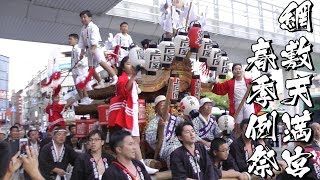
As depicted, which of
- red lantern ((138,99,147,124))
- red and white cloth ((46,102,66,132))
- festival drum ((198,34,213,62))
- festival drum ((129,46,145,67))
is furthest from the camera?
red and white cloth ((46,102,66,132))

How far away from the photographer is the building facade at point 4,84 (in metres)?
29.1

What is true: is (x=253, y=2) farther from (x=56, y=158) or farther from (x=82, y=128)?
(x=56, y=158)

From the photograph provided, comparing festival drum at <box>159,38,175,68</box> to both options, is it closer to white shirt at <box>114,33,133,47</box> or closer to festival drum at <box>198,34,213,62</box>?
festival drum at <box>198,34,213,62</box>

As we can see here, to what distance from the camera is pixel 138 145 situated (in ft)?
16.5

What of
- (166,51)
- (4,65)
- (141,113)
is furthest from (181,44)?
(4,65)

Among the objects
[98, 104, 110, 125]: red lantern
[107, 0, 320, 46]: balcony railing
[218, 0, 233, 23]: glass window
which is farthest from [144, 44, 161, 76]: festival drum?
[218, 0, 233, 23]: glass window

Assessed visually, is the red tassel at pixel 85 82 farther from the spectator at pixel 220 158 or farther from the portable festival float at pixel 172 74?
the spectator at pixel 220 158

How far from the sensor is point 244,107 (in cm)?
700

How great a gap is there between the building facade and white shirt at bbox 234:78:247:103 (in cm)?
2517

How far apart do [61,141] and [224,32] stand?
952cm

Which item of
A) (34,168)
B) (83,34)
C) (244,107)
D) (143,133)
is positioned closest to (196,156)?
(143,133)

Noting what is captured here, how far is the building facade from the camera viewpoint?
29.1 metres

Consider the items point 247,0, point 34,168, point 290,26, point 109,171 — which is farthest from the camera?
point 247,0

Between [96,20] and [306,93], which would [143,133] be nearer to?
[306,93]
